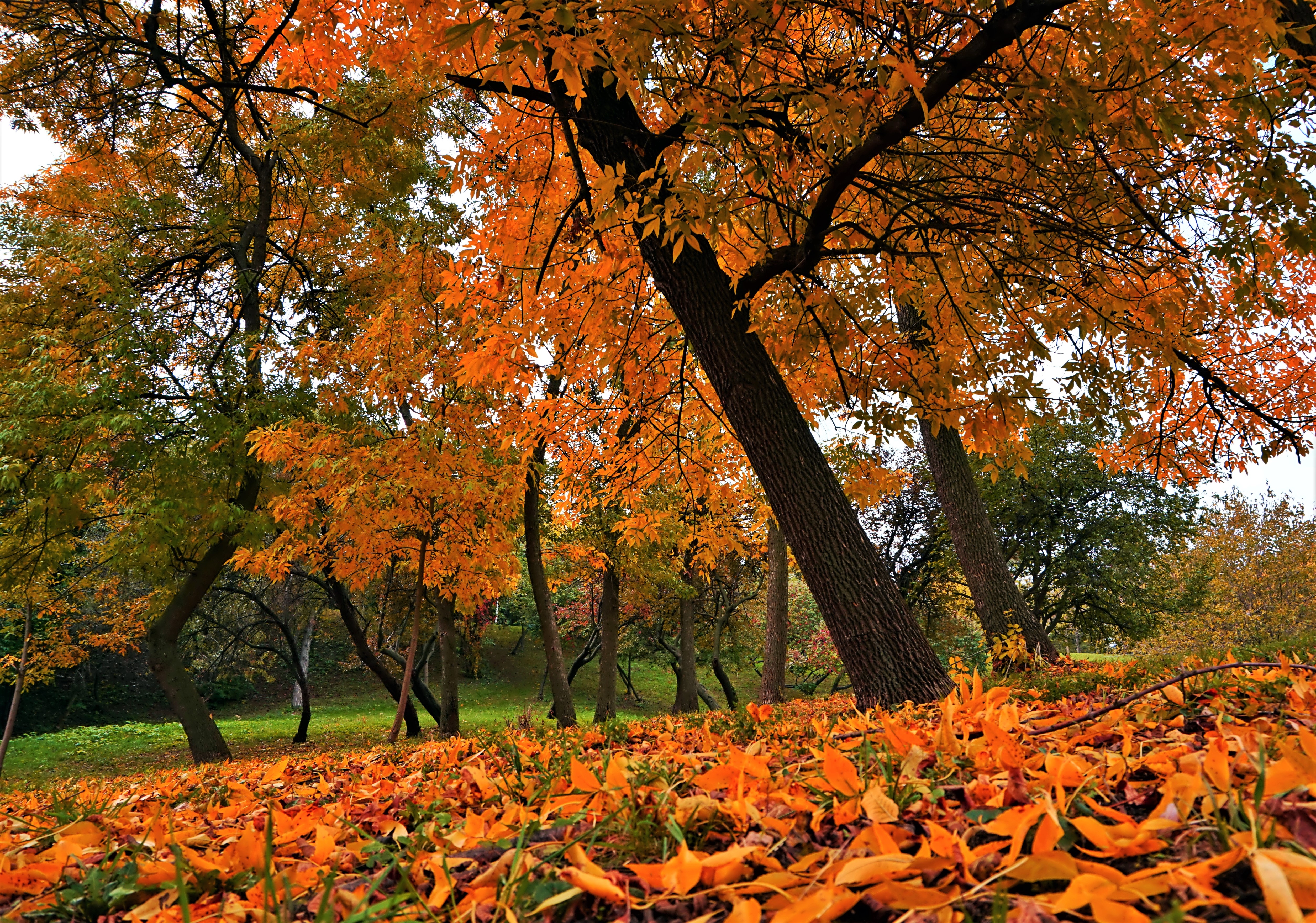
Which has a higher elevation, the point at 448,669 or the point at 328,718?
the point at 448,669

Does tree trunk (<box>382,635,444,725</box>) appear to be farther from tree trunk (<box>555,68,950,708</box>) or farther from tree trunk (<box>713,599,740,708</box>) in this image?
tree trunk (<box>555,68,950,708</box>)

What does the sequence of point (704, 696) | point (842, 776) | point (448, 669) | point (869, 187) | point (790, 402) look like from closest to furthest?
point (842, 776), point (790, 402), point (869, 187), point (448, 669), point (704, 696)

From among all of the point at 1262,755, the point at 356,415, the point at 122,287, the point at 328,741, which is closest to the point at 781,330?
the point at 1262,755

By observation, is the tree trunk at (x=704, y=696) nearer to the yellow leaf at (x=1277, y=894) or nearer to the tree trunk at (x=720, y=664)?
the tree trunk at (x=720, y=664)

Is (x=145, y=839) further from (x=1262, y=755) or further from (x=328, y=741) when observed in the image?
(x=328, y=741)

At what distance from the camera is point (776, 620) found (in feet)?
30.0

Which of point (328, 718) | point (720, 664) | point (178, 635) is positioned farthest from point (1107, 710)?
point (328, 718)

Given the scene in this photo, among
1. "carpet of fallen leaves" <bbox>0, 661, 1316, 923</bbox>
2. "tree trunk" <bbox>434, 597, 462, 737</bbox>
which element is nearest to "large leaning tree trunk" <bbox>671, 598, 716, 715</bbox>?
"tree trunk" <bbox>434, 597, 462, 737</bbox>

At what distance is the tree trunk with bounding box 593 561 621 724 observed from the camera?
12.3 m

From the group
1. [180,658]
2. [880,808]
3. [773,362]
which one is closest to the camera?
[880,808]

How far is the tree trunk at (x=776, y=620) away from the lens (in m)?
9.00

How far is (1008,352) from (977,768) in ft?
11.9

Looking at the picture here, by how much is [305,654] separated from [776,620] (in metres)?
19.0

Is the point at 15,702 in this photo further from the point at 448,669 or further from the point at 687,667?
the point at 687,667
